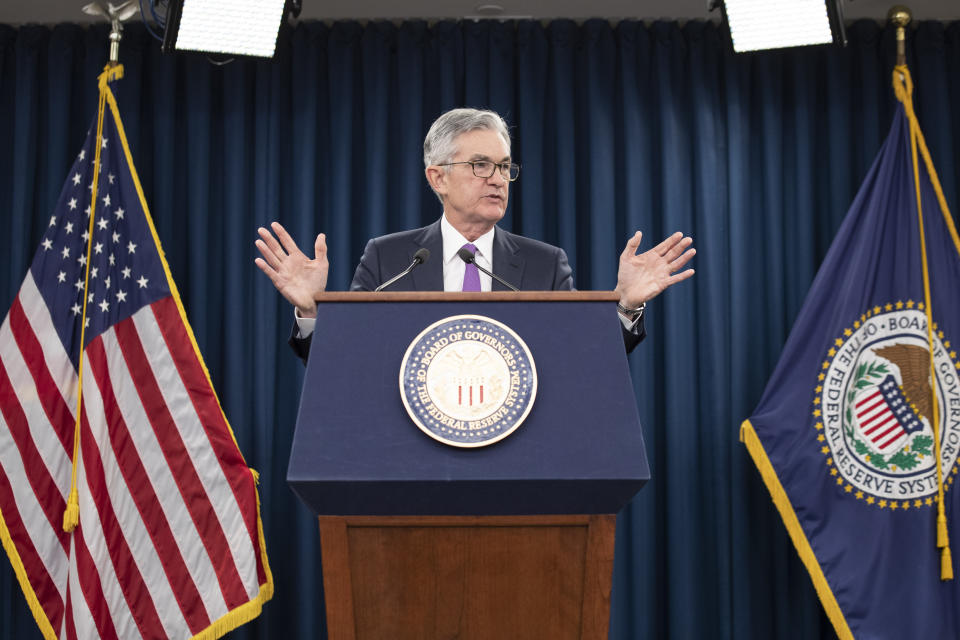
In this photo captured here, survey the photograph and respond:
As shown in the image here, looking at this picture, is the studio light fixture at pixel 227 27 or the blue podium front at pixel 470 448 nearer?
the blue podium front at pixel 470 448

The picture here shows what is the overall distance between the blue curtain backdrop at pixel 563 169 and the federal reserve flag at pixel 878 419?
0.37 meters

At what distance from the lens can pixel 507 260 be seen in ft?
8.56

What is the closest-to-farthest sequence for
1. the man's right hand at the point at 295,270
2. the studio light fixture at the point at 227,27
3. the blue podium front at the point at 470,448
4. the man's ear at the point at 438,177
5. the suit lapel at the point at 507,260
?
the blue podium front at the point at 470,448 → the man's right hand at the point at 295,270 → the suit lapel at the point at 507,260 → the man's ear at the point at 438,177 → the studio light fixture at the point at 227,27

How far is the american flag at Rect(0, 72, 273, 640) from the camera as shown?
11.3 feet

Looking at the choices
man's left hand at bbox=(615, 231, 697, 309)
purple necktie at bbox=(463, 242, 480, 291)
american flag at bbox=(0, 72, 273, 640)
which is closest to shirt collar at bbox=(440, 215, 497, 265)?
purple necktie at bbox=(463, 242, 480, 291)

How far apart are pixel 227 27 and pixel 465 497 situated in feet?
8.20

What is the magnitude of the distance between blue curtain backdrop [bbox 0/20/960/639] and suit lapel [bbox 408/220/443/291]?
62.2 inches

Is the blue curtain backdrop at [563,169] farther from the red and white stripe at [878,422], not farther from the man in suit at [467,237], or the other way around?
the man in suit at [467,237]

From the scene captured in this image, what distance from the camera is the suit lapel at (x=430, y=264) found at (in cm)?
251

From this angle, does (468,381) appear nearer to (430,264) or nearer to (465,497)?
(465,497)

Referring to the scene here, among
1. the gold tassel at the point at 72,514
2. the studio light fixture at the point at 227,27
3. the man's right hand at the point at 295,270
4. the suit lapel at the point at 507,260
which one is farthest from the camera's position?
the studio light fixture at the point at 227,27

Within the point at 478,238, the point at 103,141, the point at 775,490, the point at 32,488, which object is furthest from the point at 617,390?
the point at 103,141

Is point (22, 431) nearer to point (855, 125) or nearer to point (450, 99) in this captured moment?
point (450, 99)

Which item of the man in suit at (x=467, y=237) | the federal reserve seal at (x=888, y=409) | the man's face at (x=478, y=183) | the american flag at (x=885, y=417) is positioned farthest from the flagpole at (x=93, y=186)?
the american flag at (x=885, y=417)
